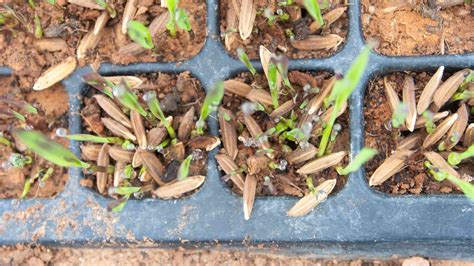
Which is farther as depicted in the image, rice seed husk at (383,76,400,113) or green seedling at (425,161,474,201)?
rice seed husk at (383,76,400,113)

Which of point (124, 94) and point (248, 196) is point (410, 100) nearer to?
point (248, 196)

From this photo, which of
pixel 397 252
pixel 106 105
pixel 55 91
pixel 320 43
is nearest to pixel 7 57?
pixel 55 91

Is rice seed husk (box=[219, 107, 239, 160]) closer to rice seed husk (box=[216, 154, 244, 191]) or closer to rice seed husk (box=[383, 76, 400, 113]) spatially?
rice seed husk (box=[216, 154, 244, 191])

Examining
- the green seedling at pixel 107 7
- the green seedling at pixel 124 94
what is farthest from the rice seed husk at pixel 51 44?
the green seedling at pixel 124 94

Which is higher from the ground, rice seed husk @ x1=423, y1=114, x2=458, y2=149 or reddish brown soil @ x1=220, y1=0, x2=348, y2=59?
reddish brown soil @ x1=220, y1=0, x2=348, y2=59

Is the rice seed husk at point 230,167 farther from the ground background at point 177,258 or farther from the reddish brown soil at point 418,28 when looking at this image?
the reddish brown soil at point 418,28

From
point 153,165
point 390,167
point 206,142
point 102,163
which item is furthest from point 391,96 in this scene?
point 102,163

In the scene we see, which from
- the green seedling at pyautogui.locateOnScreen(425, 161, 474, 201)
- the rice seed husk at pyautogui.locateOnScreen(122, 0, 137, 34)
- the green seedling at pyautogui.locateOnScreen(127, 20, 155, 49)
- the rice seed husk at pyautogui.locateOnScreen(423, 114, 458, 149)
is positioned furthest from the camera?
the rice seed husk at pyautogui.locateOnScreen(122, 0, 137, 34)

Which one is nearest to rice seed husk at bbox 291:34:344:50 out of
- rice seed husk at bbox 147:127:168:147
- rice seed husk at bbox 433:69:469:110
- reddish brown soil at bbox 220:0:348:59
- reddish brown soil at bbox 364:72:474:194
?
reddish brown soil at bbox 220:0:348:59
